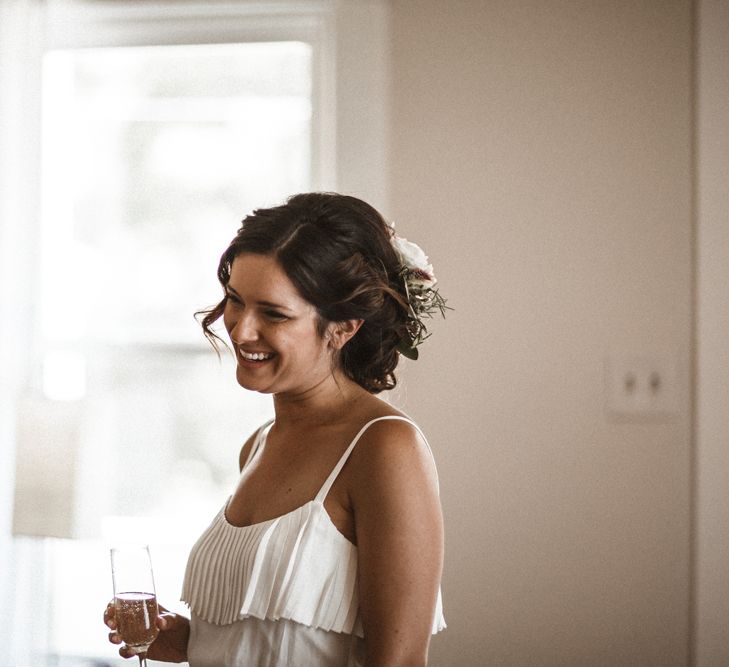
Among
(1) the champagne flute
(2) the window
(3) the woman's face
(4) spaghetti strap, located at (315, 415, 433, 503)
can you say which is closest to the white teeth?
(3) the woman's face

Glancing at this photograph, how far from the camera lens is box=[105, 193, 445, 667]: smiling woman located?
123cm

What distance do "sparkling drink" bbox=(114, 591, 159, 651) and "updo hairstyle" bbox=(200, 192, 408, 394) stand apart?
0.49 m

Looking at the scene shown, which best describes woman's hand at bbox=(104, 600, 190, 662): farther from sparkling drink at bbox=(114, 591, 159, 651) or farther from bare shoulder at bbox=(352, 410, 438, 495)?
bare shoulder at bbox=(352, 410, 438, 495)

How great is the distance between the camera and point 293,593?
1.28 meters

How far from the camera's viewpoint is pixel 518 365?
2.05m

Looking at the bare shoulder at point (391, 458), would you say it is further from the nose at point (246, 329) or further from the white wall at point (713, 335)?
the white wall at point (713, 335)

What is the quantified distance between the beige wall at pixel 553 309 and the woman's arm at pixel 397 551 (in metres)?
0.83

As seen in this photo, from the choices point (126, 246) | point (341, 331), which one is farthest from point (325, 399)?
point (126, 246)

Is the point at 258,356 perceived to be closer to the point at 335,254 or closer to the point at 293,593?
the point at 335,254

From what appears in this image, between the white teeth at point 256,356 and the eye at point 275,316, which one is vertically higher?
the eye at point 275,316

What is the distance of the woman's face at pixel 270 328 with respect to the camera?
4.40 ft

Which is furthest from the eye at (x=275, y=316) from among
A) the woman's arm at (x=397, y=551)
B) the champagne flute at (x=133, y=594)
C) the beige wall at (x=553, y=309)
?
the beige wall at (x=553, y=309)

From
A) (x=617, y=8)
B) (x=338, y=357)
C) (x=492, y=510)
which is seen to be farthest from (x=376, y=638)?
(x=617, y=8)

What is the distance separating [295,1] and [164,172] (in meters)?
0.59
